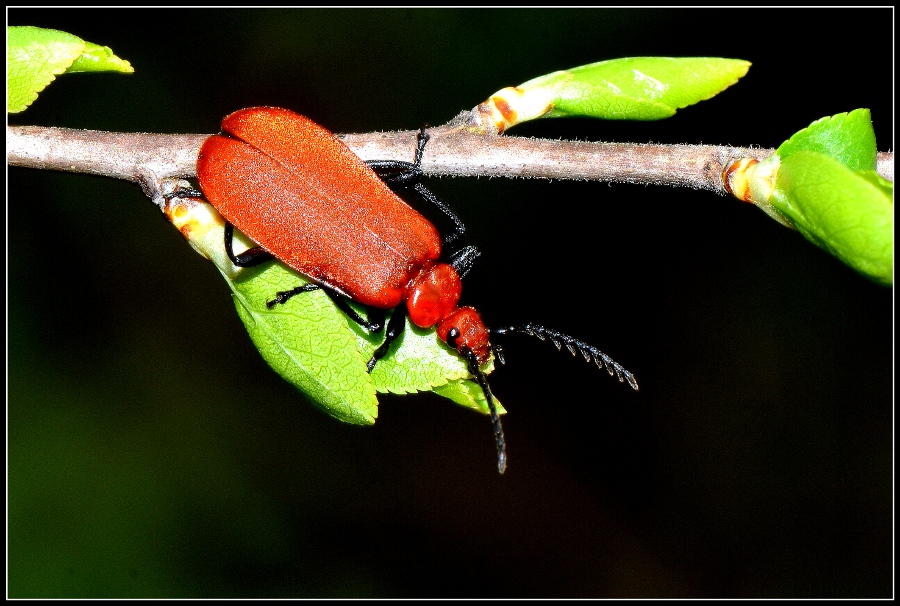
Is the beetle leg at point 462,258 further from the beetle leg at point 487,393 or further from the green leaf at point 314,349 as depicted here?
the green leaf at point 314,349

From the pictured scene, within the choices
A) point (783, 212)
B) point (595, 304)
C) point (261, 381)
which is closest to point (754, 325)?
point (595, 304)

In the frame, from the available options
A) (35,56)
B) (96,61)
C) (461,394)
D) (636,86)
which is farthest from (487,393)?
(35,56)

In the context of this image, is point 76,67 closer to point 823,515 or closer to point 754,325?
point 754,325

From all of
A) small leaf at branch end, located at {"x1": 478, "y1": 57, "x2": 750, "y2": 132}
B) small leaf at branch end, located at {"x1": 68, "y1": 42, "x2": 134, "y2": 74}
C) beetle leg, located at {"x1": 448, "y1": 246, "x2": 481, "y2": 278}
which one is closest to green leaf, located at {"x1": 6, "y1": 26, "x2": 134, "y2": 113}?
small leaf at branch end, located at {"x1": 68, "y1": 42, "x2": 134, "y2": 74}

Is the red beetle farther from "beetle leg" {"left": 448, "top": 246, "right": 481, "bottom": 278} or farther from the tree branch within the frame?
"beetle leg" {"left": 448, "top": 246, "right": 481, "bottom": 278}

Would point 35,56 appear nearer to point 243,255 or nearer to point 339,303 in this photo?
point 243,255

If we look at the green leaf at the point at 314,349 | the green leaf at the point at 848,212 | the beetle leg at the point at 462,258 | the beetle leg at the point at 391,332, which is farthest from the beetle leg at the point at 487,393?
the green leaf at the point at 848,212
